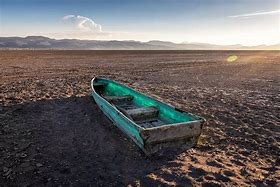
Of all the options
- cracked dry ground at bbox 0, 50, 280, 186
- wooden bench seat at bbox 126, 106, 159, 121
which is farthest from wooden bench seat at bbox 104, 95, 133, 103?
wooden bench seat at bbox 126, 106, 159, 121

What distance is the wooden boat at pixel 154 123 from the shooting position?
6.05 m

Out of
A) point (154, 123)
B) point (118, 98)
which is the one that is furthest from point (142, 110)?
point (118, 98)

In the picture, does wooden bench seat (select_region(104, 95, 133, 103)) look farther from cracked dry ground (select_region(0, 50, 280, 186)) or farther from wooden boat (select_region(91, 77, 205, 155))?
cracked dry ground (select_region(0, 50, 280, 186))

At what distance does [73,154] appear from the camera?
6.37 metres

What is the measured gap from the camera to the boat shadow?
210 inches

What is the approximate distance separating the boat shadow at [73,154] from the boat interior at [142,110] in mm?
651

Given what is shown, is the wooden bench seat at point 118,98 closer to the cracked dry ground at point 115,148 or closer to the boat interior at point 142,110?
the boat interior at point 142,110

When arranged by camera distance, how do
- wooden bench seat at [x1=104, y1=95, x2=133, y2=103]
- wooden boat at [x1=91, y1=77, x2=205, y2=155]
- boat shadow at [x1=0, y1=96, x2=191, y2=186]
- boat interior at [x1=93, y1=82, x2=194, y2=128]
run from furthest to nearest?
1. wooden bench seat at [x1=104, y1=95, x2=133, y2=103]
2. boat interior at [x1=93, y1=82, x2=194, y2=128]
3. wooden boat at [x1=91, y1=77, x2=205, y2=155]
4. boat shadow at [x1=0, y1=96, x2=191, y2=186]

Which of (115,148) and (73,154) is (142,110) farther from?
(73,154)

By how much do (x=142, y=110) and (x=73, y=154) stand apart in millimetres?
2424

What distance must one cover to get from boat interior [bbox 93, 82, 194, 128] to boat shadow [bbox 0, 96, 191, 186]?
0.65 meters

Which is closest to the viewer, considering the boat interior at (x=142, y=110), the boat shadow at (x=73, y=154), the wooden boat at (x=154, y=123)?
the boat shadow at (x=73, y=154)

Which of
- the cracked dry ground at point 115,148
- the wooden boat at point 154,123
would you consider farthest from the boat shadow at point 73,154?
the wooden boat at point 154,123

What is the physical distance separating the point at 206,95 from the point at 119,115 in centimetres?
660
